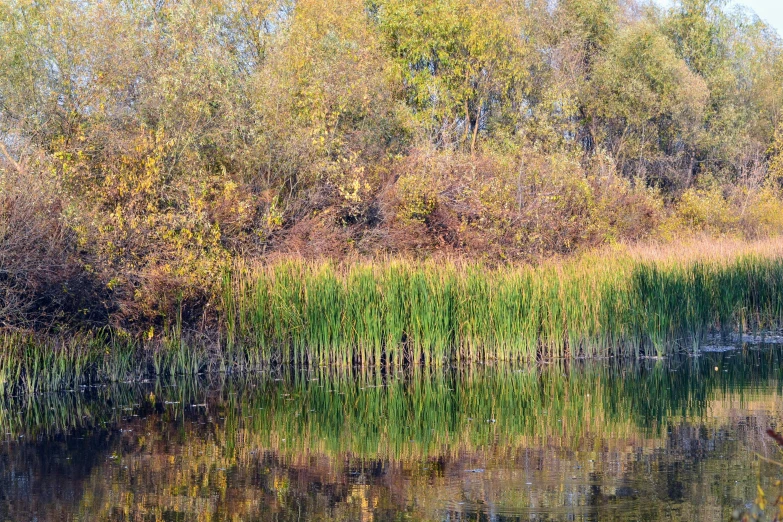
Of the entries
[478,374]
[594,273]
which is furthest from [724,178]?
[478,374]

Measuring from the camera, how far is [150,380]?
12.8m

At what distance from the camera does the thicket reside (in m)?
13.4

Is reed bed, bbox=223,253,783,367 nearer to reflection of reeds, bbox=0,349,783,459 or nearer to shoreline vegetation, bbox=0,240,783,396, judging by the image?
shoreline vegetation, bbox=0,240,783,396

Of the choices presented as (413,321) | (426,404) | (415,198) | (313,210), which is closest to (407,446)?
(426,404)

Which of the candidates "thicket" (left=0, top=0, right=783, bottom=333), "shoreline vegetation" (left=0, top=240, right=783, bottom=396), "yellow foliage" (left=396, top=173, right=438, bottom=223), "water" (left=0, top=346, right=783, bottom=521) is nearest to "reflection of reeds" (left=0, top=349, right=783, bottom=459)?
"water" (left=0, top=346, right=783, bottom=521)

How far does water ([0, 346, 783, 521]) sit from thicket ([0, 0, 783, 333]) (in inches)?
90.7

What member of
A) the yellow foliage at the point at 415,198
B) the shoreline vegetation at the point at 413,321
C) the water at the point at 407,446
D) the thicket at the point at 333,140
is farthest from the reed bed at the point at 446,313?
the yellow foliage at the point at 415,198

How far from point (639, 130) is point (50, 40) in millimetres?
20674

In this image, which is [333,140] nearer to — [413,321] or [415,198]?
[415,198]

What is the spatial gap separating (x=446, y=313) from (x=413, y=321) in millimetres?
484

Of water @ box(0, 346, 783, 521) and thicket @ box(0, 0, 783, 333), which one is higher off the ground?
thicket @ box(0, 0, 783, 333)

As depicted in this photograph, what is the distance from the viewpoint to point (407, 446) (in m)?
8.64

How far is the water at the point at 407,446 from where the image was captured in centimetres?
664

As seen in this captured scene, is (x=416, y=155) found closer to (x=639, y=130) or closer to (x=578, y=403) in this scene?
(x=578, y=403)
